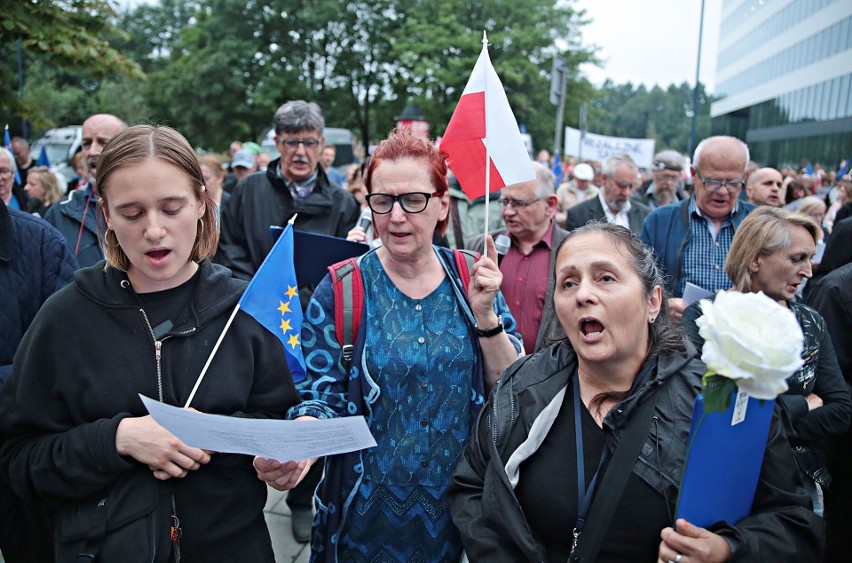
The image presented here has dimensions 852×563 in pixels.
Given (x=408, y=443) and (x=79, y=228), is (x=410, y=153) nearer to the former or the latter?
(x=408, y=443)

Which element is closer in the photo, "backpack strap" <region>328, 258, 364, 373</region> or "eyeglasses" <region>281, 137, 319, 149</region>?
"backpack strap" <region>328, 258, 364, 373</region>

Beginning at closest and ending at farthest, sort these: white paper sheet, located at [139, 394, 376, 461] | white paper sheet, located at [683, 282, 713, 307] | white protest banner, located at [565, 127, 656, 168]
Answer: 1. white paper sheet, located at [139, 394, 376, 461]
2. white paper sheet, located at [683, 282, 713, 307]
3. white protest banner, located at [565, 127, 656, 168]

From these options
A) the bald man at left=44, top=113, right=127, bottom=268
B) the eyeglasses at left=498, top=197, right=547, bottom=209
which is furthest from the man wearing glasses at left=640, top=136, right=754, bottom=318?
the bald man at left=44, top=113, right=127, bottom=268

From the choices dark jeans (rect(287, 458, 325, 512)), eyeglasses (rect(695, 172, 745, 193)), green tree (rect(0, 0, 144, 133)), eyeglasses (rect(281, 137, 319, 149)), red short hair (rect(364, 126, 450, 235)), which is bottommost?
dark jeans (rect(287, 458, 325, 512))

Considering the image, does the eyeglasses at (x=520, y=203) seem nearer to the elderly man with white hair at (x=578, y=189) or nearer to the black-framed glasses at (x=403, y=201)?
the black-framed glasses at (x=403, y=201)

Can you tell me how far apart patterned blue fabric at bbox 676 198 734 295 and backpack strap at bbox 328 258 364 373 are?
261 cm

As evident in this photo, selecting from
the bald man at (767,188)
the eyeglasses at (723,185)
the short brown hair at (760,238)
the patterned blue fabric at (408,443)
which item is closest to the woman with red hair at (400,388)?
the patterned blue fabric at (408,443)

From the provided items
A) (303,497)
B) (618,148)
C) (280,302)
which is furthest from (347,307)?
(618,148)

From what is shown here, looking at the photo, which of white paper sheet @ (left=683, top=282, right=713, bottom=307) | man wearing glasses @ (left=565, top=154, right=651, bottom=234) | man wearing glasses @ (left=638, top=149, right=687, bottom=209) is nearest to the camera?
white paper sheet @ (left=683, top=282, right=713, bottom=307)

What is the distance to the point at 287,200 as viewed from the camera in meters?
4.66

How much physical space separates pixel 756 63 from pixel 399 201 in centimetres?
5708

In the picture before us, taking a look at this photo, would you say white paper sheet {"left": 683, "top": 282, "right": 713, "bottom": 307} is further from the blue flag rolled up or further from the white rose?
the blue flag rolled up

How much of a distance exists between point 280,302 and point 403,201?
58 centimetres

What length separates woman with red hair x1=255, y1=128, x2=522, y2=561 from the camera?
232 cm
